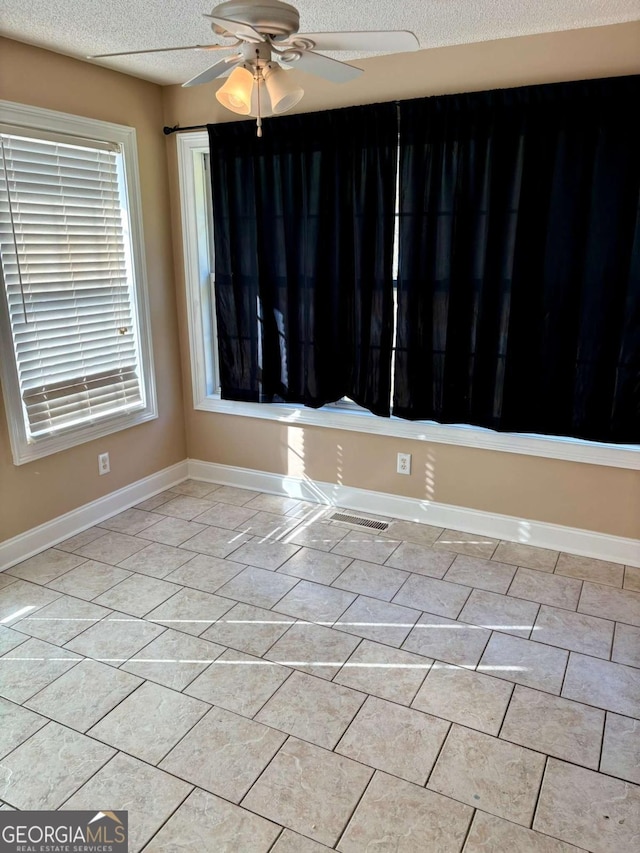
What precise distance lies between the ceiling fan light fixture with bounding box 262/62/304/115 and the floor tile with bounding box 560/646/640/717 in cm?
228

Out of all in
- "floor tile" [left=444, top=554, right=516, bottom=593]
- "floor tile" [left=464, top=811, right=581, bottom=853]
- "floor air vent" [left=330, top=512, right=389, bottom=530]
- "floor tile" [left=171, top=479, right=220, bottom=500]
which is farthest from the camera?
"floor tile" [left=171, top=479, right=220, bottom=500]

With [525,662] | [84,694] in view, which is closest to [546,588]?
[525,662]

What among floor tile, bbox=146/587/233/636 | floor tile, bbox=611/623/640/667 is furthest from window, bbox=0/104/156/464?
floor tile, bbox=611/623/640/667

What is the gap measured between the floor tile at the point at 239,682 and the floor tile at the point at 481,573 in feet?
3.49

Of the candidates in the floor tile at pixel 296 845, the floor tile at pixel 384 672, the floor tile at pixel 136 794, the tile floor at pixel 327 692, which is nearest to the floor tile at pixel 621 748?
the tile floor at pixel 327 692

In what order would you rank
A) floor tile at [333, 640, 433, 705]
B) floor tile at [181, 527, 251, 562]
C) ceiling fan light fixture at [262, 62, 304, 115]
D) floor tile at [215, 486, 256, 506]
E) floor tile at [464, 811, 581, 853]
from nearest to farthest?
1. floor tile at [464, 811, 581, 853]
2. ceiling fan light fixture at [262, 62, 304, 115]
3. floor tile at [333, 640, 433, 705]
4. floor tile at [181, 527, 251, 562]
5. floor tile at [215, 486, 256, 506]

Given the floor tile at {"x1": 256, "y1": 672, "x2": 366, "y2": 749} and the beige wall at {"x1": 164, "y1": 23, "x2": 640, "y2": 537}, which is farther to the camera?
the beige wall at {"x1": 164, "y1": 23, "x2": 640, "y2": 537}

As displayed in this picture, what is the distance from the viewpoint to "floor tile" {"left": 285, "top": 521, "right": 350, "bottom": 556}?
345 cm

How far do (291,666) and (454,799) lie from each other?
0.80 m

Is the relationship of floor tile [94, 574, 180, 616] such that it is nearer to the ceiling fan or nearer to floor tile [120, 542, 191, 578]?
floor tile [120, 542, 191, 578]

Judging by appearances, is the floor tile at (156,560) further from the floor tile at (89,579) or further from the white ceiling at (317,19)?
the white ceiling at (317,19)

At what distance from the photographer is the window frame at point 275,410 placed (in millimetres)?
3176

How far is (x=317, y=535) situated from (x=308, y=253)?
159 centimetres

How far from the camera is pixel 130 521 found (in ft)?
12.4
